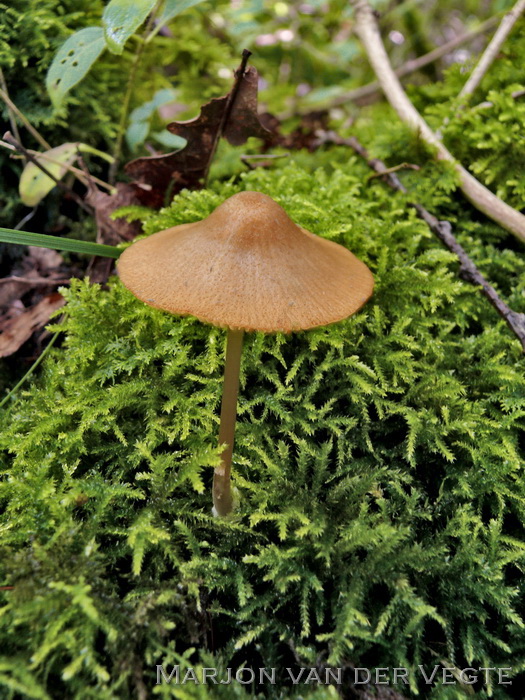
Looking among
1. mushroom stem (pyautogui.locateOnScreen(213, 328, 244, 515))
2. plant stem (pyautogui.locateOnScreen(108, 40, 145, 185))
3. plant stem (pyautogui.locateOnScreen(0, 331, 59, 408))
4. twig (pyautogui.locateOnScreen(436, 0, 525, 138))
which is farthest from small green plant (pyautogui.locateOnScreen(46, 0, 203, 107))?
twig (pyautogui.locateOnScreen(436, 0, 525, 138))

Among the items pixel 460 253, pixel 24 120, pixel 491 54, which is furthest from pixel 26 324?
pixel 491 54

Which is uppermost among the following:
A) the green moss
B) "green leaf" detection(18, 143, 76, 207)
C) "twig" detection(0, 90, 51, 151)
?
"twig" detection(0, 90, 51, 151)

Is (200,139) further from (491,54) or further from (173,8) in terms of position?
(491,54)

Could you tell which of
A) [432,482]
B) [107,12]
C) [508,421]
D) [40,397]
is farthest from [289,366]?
[107,12]

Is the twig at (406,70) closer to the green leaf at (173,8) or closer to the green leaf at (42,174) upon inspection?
the green leaf at (173,8)

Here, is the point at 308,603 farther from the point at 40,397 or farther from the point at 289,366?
the point at 40,397

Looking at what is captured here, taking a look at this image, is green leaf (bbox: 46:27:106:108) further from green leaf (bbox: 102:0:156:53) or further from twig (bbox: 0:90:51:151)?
twig (bbox: 0:90:51:151)

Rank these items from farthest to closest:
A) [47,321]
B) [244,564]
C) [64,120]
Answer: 1. [64,120]
2. [47,321]
3. [244,564]
